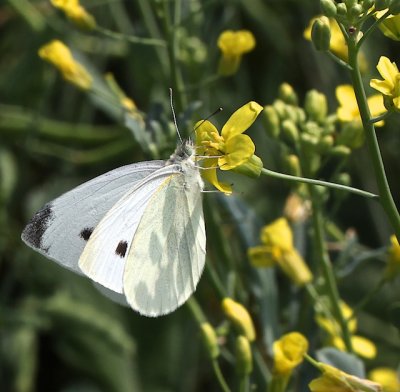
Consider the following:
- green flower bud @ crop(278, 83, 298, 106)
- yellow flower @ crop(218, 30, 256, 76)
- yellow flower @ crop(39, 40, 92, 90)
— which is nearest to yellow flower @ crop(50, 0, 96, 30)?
yellow flower @ crop(39, 40, 92, 90)

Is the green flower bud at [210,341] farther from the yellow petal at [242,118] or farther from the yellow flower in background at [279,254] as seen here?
the yellow petal at [242,118]

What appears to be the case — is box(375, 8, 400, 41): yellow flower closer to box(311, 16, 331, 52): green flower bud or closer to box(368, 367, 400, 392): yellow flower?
box(311, 16, 331, 52): green flower bud

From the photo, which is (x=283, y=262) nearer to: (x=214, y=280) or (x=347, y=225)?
(x=214, y=280)

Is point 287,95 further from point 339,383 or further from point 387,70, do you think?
point 339,383

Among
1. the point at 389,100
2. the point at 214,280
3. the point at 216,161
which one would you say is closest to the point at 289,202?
the point at 214,280

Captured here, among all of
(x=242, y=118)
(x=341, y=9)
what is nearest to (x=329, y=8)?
(x=341, y=9)
